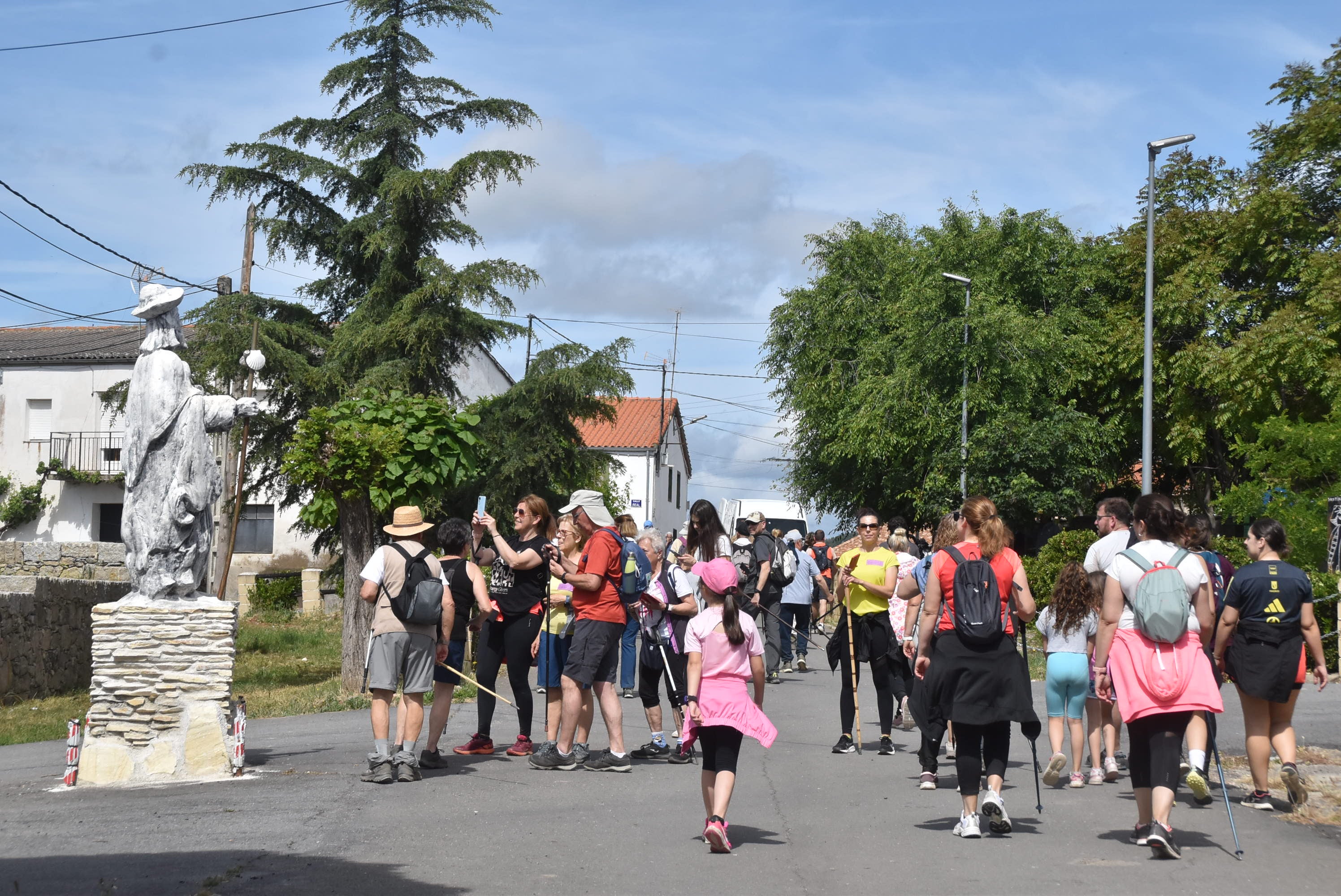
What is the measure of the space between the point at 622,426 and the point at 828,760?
194ft

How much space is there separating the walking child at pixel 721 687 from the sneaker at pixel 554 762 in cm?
255

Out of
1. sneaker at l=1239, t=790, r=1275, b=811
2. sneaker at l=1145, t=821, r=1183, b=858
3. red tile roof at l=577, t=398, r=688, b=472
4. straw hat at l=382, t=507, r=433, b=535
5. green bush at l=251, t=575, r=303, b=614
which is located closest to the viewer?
sneaker at l=1145, t=821, r=1183, b=858

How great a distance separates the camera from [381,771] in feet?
27.9

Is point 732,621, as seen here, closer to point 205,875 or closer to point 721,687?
point 721,687

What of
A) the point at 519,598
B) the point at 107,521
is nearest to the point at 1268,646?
the point at 519,598

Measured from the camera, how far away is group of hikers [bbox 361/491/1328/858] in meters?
6.62

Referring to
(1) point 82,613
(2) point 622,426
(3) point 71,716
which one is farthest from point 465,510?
(2) point 622,426

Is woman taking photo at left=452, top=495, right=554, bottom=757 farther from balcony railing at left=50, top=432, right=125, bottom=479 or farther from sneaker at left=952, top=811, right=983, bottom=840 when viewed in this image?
balcony railing at left=50, top=432, right=125, bottom=479

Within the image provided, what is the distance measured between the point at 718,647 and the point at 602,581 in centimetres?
235

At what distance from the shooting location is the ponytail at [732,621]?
6.75 m

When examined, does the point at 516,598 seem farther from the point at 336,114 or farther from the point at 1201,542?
the point at 336,114

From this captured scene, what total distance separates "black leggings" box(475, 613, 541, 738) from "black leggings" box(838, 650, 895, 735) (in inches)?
93.9

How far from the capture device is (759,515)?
55.9ft

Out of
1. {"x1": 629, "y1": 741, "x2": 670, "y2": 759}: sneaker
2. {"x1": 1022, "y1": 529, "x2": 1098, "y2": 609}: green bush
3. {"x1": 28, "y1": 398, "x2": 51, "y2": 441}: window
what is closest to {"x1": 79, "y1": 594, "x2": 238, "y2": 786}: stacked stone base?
{"x1": 629, "y1": 741, "x2": 670, "y2": 759}: sneaker
